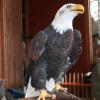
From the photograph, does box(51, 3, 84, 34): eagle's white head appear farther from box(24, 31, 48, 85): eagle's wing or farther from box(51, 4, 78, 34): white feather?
box(24, 31, 48, 85): eagle's wing

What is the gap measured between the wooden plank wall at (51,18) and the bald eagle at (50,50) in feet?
6.61

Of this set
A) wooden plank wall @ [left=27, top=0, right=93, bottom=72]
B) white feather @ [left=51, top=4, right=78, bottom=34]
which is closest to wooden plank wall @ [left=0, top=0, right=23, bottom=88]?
wooden plank wall @ [left=27, top=0, right=93, bottom=72]

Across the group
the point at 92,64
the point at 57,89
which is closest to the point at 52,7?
the point at 92,64

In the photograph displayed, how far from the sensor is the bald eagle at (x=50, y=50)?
242 cm

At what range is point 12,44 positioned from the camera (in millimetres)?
3754

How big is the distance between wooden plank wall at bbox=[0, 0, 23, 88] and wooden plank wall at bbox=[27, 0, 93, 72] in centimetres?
71

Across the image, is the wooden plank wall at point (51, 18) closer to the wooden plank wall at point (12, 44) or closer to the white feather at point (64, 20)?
the wooden plank wall at point (12, 44)

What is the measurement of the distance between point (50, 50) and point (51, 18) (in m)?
2.18

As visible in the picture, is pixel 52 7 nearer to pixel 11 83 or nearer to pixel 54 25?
pixel 11 83

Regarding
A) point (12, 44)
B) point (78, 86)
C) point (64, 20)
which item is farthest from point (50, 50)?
point (78, 86)

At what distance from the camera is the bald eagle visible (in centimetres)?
242

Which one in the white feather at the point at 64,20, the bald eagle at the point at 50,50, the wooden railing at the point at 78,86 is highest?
the white feather at the point at 64,20

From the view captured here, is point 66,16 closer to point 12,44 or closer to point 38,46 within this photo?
point 38,46

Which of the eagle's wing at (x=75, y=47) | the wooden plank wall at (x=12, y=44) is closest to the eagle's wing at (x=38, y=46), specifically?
the eagle's wing at (x=75, y=47)
